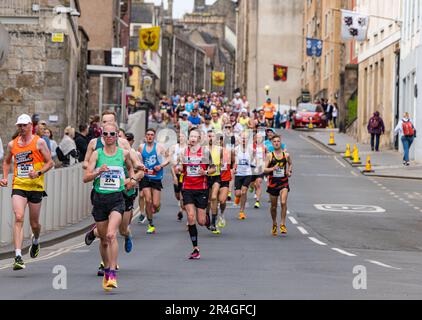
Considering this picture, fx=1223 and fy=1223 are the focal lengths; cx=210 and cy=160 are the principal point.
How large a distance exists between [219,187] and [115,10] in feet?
154

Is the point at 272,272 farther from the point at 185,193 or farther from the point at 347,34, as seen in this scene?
the point at 347,34

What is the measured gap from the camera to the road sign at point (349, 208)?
2761cm

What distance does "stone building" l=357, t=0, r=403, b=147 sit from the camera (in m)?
50.5

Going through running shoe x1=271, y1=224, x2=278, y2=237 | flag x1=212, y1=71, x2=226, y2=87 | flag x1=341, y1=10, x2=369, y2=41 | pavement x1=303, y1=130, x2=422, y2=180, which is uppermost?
flag x1=212, y1=71, x2=226, y2=87

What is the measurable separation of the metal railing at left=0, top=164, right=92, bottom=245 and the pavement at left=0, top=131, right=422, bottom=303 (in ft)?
2.37

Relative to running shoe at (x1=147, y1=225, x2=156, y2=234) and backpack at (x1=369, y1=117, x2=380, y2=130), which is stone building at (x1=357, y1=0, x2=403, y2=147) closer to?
backpack at (x1=369, y1=117, x2=380, y2=130)

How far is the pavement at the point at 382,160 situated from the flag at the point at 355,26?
15.6ft

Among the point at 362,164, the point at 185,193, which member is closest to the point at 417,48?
the point at 362,164

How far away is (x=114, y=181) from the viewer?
43.8 feet

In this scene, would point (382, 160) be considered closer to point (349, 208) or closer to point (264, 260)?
point (349, 208)

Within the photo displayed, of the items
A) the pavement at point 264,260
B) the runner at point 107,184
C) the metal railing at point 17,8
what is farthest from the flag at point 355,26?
the runner at point 107,184

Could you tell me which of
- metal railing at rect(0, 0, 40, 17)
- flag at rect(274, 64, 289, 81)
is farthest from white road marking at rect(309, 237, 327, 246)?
flag at rect(274, 64, 289, 81)

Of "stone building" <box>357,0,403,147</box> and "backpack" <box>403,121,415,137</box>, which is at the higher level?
"stone building" <box>357,0,403,147</box>

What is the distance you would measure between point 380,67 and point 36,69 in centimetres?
2263
